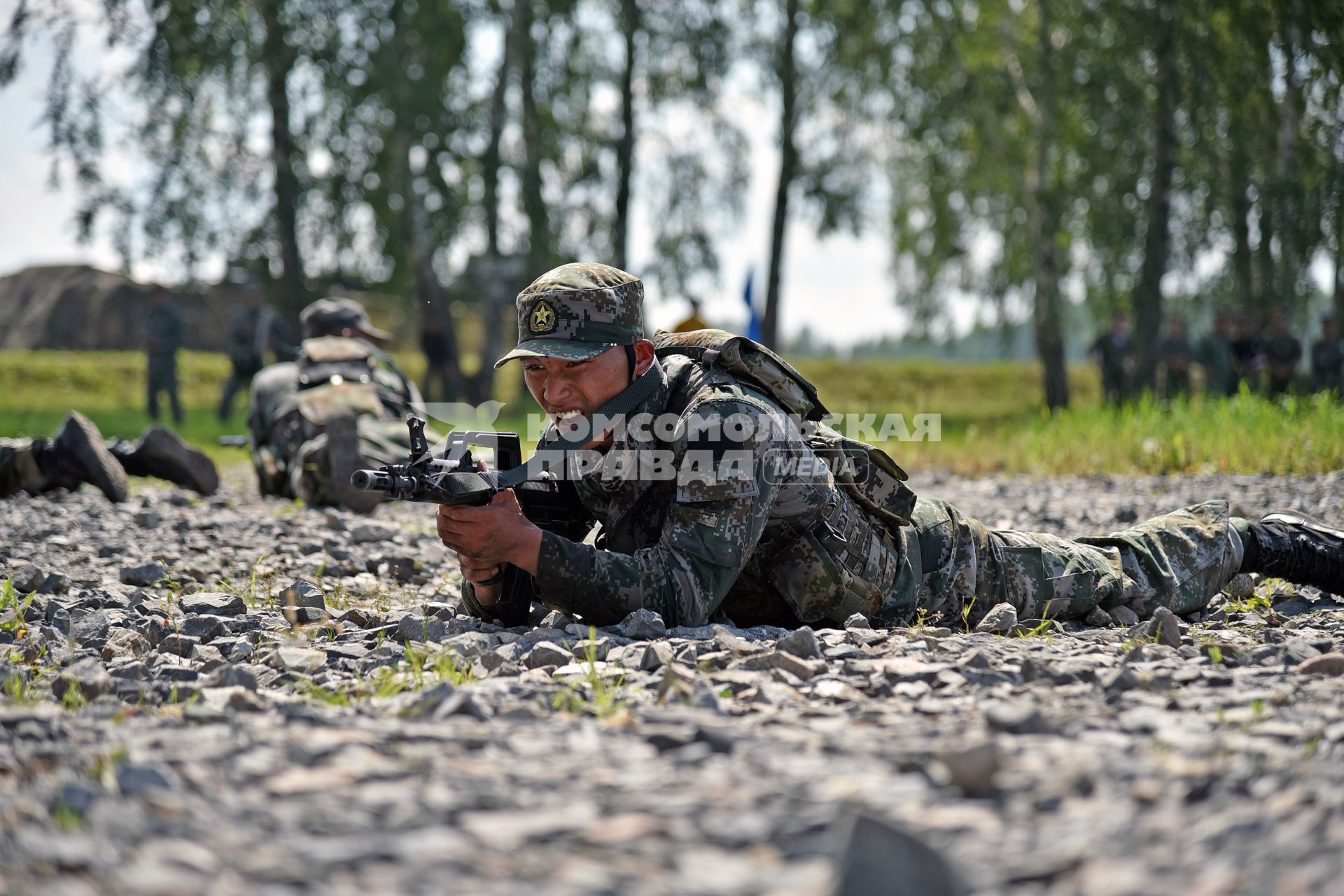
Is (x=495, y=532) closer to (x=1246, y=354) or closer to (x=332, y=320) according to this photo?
(x=332, y=320)

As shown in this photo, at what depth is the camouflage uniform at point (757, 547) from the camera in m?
3.38

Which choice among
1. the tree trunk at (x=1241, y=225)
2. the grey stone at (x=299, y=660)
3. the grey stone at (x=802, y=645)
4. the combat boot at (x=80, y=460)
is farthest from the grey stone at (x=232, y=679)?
the tree trunk at (x=1241, y=225)

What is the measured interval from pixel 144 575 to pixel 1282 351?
1661 cm

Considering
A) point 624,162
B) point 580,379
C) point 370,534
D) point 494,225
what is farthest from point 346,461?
point 624,162

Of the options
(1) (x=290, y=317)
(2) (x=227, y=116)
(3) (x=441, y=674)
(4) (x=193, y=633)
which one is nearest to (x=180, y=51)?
(2) (x=227, y=116)

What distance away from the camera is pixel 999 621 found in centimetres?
380

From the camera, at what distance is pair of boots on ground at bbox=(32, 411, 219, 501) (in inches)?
283

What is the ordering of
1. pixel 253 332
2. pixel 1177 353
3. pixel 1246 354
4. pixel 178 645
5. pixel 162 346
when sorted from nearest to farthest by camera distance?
pixel 178 645
pixel 253 332
pixel 162 346
pixel 1246 354
pixel 1177 353

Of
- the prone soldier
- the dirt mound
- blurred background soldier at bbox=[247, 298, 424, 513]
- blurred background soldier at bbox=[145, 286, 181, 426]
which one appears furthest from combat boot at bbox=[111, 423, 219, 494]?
the dirt mound

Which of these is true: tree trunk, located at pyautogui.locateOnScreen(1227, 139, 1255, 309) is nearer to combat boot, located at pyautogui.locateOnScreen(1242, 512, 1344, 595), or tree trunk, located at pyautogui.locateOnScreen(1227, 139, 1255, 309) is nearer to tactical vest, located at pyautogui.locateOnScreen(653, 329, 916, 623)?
combat boot, located at pyautogui.locateOnScreen(1242, 512, 1344, 595)

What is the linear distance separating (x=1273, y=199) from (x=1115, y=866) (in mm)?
16653

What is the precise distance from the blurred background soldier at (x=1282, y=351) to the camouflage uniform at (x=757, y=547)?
582 inches

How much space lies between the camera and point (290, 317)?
17.2m

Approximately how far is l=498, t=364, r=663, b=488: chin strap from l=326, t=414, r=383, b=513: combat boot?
343 cm
